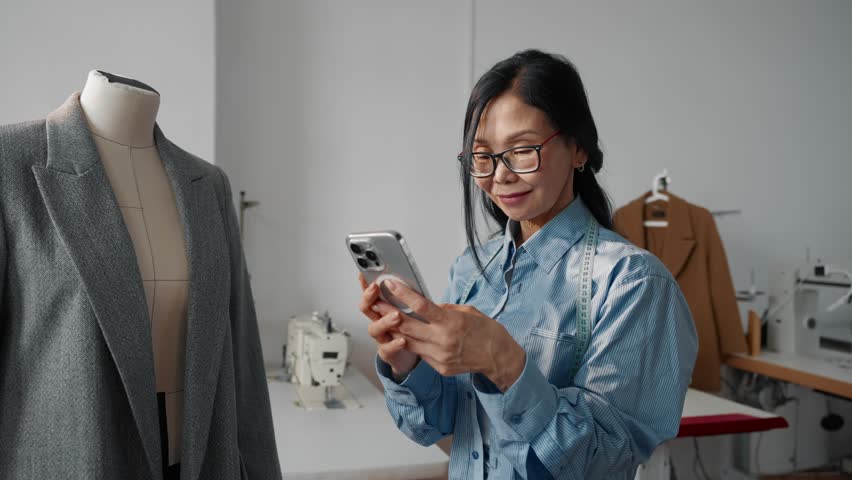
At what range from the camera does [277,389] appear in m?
2.48

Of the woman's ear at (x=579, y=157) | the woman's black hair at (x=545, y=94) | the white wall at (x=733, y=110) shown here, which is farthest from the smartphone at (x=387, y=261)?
the white wall at (x=733, y=110)

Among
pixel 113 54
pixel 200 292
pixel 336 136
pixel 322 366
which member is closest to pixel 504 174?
pixel 200 292

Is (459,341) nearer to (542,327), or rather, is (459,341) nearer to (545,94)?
(542,327)

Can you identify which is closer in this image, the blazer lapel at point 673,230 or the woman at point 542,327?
the woman at point 542,327

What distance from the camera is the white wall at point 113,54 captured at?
2.21m

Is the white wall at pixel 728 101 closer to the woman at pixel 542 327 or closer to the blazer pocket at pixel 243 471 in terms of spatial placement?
the woman at pixel 542 327

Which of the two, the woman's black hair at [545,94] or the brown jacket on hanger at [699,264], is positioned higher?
the woman's black hair at [545,94]

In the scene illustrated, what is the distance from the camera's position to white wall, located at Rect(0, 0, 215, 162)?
2.21 meters

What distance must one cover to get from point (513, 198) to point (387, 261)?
0.84 feet

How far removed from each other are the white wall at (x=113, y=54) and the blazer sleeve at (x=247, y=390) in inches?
52.2

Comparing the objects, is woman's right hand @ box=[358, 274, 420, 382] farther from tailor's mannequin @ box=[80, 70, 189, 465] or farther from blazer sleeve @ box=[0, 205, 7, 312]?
blazer sleeve @ box=[0, 205, 7, 312]

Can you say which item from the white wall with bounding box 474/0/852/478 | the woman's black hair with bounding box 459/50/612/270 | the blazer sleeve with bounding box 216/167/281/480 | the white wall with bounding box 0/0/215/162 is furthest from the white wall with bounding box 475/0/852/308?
the blazer sleeve with bounding box 216/167/281/480

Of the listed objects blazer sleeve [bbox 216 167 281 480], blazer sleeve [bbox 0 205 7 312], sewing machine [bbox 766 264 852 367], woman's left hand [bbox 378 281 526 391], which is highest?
blazer sleeve [bbox 0 205 7 312]

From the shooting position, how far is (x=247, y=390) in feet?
3.77
